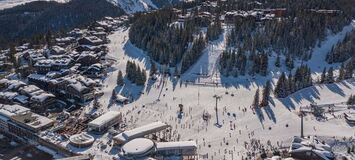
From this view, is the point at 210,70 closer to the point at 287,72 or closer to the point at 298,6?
the point at 287,72

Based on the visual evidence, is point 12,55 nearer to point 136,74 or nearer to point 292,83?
point 136,74

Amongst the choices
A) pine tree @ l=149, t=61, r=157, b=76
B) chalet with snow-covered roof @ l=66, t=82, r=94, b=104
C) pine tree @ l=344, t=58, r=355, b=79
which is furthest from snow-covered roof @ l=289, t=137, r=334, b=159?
chalet with snow-covered roof @ l=66, t=82, r=94, b=104

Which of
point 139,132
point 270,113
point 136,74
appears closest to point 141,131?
point 139,132

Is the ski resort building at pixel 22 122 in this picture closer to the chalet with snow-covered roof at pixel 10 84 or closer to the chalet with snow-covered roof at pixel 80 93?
the chalet with snow-covered roof at pixel 80 93

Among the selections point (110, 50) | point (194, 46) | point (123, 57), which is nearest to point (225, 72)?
point (194, 46)

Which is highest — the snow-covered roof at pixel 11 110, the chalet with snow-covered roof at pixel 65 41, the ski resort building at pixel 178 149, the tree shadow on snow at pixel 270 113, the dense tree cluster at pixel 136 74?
the chalet with snow-covered roof at pixel 65 41

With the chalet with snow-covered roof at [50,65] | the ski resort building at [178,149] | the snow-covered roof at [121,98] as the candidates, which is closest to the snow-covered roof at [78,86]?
the snow-covered roof at [121,98]
